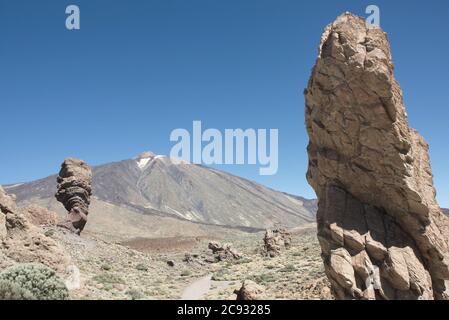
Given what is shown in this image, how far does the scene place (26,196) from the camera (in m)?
180

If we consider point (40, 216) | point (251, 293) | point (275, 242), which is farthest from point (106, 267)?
point (275, 242)

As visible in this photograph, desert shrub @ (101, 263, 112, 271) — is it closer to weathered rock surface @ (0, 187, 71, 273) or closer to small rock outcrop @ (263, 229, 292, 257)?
weathered rock surface @ (0, 187, 71, 273)

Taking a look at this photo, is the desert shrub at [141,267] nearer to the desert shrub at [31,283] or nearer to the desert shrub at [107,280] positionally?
the desert shrub at [107,280]

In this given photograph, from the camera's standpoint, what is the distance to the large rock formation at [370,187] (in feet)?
40.0

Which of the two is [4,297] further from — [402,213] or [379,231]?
[402,213]

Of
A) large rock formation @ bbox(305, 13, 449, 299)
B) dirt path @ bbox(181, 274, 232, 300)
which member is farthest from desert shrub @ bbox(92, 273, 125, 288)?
large rock formation @ bbox(305, 13, 449, 299)

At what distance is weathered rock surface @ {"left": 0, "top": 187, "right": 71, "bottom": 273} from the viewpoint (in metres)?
17.9

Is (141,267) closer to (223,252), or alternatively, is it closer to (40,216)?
(40,216)

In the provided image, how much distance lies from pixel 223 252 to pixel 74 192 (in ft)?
65.3

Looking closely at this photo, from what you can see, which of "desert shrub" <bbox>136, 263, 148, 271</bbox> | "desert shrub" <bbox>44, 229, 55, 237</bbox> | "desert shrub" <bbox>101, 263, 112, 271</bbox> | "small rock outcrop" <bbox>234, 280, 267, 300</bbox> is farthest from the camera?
"desert shrub" <bbox>136, 263, 148, 271</bbox>

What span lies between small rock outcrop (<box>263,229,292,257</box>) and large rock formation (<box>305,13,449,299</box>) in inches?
1443

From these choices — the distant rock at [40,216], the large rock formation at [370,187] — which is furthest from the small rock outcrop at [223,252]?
the large rock formation at [370,187]
